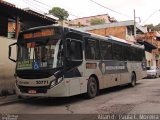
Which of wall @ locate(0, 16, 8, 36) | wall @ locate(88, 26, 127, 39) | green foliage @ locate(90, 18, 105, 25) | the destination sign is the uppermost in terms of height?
green foliage @ locate(90, 18, 105, 25)

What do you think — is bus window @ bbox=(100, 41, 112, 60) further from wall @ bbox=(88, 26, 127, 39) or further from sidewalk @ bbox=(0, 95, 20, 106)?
wall @ bbox=(88, 26, 127, 39)

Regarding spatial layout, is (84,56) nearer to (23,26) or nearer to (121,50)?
(121,50)

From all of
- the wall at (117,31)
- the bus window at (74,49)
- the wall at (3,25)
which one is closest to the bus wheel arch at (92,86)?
the bus window at (74,49)

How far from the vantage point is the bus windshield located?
39.1 ft

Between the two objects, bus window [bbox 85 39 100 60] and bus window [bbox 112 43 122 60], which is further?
bus window [bbox 112 43 122 60]

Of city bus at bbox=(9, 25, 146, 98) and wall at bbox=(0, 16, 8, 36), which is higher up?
wall at bbox=(0, 16, 8, 36)

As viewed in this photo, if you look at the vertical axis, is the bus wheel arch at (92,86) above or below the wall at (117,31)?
below

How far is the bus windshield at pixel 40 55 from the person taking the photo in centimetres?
1191

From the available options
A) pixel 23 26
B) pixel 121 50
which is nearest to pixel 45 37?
pixel 121 50

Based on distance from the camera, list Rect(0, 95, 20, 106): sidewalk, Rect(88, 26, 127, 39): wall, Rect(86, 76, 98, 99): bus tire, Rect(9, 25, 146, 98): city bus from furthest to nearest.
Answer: Rect(88, 26, 127, 39): wall < Rect(86, 76, 98, 99): bus tire < Rect(0, 95, 20, 106): sidewalk < Rect(9, 25, 146, 98): city bus

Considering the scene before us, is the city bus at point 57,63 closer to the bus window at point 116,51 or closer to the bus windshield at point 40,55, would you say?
the bus windshield at point 40,55

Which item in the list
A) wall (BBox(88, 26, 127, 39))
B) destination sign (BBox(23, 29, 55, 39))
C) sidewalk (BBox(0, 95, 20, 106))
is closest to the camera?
destination sign (BBox(23, 29, 55, 39))

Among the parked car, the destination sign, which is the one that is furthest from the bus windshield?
the parked car

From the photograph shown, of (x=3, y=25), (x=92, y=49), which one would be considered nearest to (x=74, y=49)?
(x=92, y=49)
